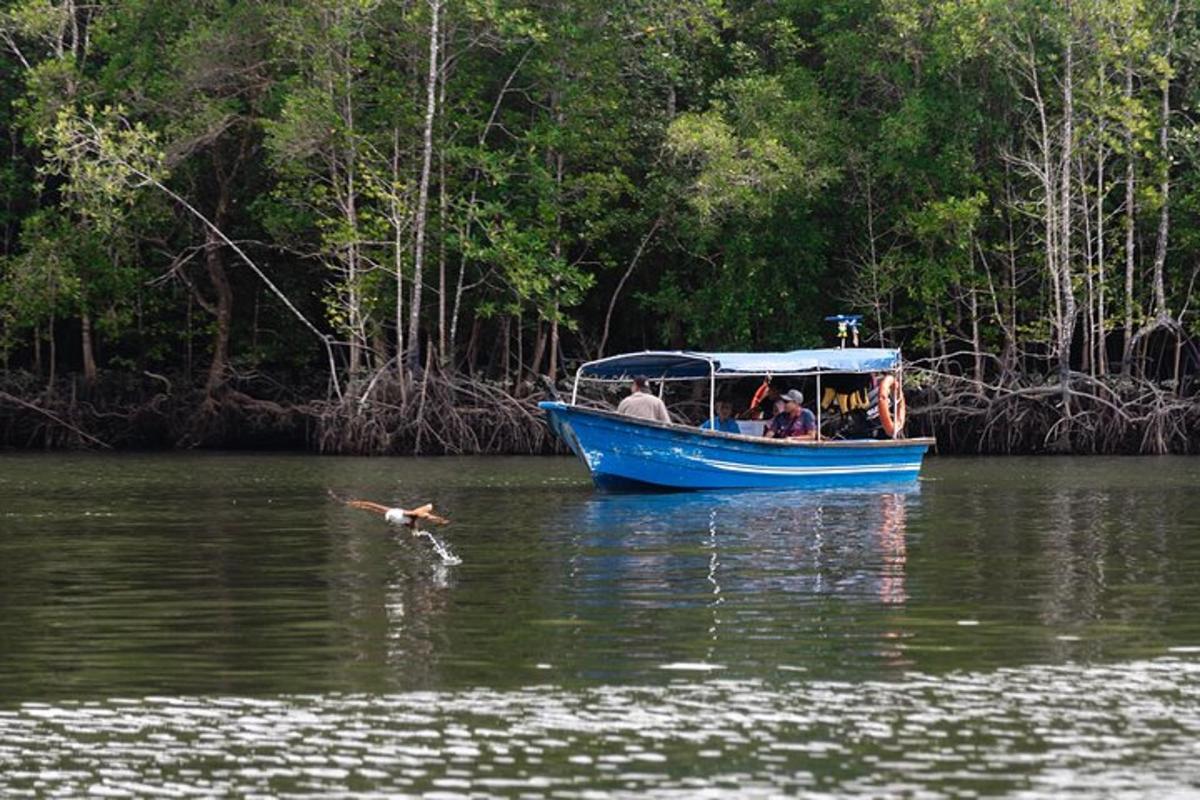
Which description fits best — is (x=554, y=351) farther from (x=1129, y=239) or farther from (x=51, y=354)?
(x=1129, y=239)

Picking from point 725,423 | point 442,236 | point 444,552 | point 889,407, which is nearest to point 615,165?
point 442,236

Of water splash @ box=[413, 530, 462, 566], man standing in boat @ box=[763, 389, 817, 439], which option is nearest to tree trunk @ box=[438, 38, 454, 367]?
man standing in boat @ box=[763, 389, 817, 439]

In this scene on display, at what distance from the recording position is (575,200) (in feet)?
131

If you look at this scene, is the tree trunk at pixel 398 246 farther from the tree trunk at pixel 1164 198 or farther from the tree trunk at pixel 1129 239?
the tree trunk at pixel 1164 198

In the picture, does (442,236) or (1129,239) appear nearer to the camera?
(1129,239)

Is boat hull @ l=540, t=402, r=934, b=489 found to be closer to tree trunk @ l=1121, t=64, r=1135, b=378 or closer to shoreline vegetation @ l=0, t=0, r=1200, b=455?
shoreline vegetation @ l=0, t=0, r=1200, b=455

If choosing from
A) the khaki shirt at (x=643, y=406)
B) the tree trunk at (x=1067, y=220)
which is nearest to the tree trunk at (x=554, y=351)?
the tree trunk at (x=1067, y=220)

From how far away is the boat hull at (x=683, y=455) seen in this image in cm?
2612

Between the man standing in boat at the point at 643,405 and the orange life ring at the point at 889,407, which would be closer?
the man standing in boat at the point at 643,405

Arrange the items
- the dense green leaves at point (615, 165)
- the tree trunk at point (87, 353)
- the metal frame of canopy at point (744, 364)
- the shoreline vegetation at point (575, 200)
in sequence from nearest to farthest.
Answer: the metal frame of canopy at point (744, 364), the shoreline vegetation at point (575, 200), the dense green leaves at point (615, 165), the tree trunk at point (87, 353)

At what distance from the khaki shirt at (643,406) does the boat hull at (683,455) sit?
52 cm

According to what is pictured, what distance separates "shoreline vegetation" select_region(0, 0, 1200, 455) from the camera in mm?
37562

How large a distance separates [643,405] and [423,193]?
11907 mm

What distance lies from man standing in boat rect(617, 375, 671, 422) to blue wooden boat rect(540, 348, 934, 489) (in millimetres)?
443
